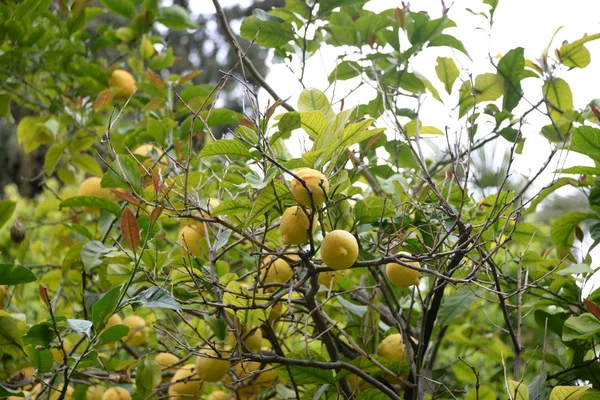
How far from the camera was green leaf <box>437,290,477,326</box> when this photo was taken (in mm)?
1107

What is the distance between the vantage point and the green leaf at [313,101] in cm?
98

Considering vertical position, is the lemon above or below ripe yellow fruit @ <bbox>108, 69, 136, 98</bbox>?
below

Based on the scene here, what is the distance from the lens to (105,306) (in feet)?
2.95

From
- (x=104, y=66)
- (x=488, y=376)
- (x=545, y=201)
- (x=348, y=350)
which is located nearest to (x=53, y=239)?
(x=104, y=66)

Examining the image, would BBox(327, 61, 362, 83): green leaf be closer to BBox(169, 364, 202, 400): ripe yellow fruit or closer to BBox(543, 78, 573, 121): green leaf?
BBox(543, 78, 573, 121): green leaf

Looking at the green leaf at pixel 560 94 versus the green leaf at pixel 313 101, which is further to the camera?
the green leaf at pixel 560 94

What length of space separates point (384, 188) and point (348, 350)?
13.2 inches

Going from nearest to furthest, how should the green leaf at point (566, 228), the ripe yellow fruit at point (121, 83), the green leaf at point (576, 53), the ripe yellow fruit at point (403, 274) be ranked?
1. the ripe yellow fruit at point (403, 274)
2. the green leaf at point (566, 228)
3. the green leaf at point (576, 53)
4. the ripe yellow fruit at point (121, 83)

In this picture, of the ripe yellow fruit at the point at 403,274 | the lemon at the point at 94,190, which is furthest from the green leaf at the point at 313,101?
the lemon at the point at 94,190

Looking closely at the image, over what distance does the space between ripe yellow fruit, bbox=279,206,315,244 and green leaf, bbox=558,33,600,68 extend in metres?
0.83

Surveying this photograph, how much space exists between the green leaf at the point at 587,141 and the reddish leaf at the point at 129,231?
30.1 inches

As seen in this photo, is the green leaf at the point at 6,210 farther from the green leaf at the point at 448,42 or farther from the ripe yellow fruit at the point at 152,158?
the green leaf at the point at 448,42

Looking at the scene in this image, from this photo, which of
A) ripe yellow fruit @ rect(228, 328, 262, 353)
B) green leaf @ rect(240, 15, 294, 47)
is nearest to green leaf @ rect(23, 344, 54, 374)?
ripe yellow fruit @ rect(228, 328, 262, 353)

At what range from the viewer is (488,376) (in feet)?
6.80
